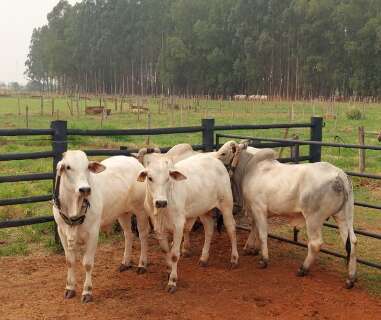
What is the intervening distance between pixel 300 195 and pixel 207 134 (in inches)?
93.6

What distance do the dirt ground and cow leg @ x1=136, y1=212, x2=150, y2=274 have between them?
0.10m

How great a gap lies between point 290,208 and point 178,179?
148 centimetres

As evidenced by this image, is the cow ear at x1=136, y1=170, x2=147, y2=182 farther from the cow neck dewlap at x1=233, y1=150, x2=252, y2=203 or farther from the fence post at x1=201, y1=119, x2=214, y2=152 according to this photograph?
the fence post at x1=201, y1=119, x2=214, y2=152

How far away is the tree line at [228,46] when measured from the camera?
60.7 metres

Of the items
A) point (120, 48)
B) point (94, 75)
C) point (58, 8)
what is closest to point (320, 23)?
point (120, 48)

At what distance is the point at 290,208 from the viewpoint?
6188 millimetres

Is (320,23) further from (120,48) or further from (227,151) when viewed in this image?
(227,151)

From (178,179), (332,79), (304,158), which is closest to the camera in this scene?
(178,179)

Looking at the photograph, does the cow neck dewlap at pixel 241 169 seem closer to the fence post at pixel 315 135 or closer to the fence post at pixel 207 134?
the fence post at pixel 207 134

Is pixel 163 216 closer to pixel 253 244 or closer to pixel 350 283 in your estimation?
pixel 253 244

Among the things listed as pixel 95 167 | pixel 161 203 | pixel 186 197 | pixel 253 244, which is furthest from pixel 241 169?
pixel 95 167

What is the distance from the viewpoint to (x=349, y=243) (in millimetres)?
5902

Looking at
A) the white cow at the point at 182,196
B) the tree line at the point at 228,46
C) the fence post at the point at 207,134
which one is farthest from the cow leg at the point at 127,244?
the tree line at the point at 228,46

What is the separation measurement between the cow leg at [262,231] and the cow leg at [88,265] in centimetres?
213
